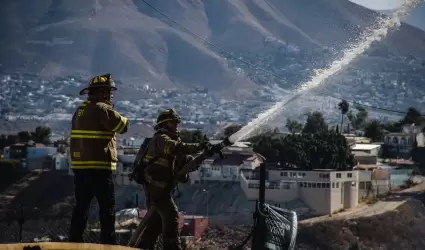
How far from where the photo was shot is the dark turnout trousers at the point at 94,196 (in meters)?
5.88

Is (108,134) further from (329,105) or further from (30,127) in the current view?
(30,127)

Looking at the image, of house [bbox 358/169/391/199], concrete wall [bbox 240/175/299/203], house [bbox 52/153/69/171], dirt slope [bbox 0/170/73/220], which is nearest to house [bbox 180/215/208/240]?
concrete wall [bbox 240/175/299/203]

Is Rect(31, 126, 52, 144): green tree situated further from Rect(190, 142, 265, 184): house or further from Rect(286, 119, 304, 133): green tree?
Rect(190, 142, 265, 184): house

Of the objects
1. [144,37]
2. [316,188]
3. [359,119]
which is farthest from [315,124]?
[144,37]

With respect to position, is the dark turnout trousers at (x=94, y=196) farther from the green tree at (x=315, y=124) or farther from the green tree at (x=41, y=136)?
the green tree at (x=41, y=136)

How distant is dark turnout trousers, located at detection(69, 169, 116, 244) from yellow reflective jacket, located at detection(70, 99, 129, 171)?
0.17 feet

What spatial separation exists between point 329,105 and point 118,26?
86302 millimetres

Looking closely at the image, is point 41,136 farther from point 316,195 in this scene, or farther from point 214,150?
point 214,150

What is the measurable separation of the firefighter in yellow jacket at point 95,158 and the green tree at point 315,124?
6651cm

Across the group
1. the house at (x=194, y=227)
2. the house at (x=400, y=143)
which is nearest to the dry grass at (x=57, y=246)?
the house at (x=194, y=227)

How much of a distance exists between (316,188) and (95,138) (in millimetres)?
52636

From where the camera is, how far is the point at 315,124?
2921 inches

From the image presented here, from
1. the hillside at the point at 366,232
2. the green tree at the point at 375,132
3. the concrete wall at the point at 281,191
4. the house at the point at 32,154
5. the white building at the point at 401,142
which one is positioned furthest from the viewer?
the house at the point at 32,154

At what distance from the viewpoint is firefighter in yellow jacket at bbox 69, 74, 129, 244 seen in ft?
19.2
